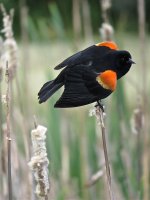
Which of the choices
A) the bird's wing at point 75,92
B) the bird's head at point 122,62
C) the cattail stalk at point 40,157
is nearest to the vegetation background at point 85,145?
the bird's head at point 122,62

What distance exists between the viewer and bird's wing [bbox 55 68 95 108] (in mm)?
1180

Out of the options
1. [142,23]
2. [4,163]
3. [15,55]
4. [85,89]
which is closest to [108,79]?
[85,89]

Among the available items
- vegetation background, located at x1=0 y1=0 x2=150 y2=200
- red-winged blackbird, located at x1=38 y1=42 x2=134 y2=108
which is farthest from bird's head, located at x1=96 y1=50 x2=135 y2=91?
vegetation background, located at x1=0 y1=0 x2=150 y2=200

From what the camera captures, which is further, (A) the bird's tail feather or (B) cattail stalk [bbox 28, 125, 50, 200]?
(A) the bird's tail feather

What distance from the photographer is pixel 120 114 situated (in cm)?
182

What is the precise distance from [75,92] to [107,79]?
0.30 feet

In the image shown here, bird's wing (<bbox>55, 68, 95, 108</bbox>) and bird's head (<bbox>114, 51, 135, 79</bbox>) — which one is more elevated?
bird's head (<bbox>114, 51, 135, 79</bbox>)

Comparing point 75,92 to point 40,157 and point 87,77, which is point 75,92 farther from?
point 40,157

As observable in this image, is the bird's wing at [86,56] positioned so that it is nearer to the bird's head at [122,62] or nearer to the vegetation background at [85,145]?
the bird's head at [122,62]

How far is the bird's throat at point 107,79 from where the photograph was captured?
1.25m

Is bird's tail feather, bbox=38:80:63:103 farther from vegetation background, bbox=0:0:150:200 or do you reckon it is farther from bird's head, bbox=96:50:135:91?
vegetation background, bbox=0:0:150:200

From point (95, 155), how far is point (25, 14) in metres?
0.54

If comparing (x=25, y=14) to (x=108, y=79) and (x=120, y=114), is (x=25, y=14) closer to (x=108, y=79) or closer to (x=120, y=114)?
(x=120, y=114)

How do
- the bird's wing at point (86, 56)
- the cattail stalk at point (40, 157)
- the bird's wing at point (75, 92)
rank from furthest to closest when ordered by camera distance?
the bird's wing at point (86, 56) < the bird's wing at point (75, 92) < the cattail stalk at point (40, 157)
